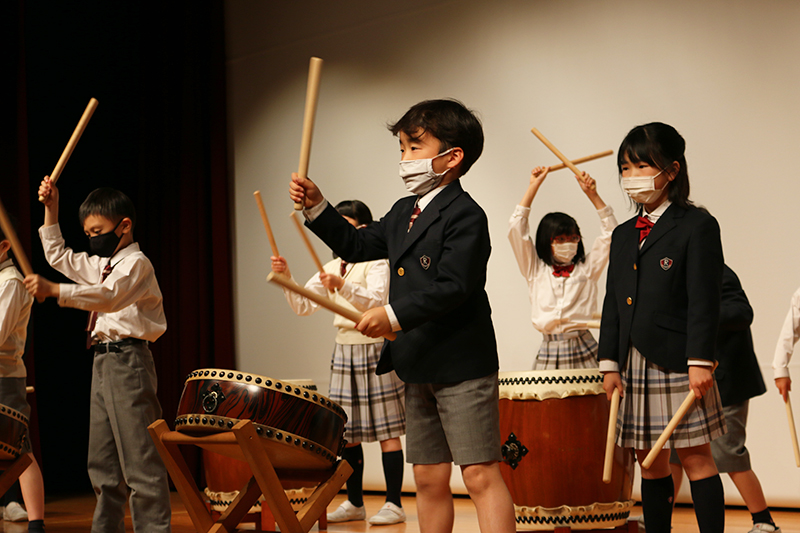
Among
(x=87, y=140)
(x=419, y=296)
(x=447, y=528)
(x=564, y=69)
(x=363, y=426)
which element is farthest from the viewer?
(x=87, y=140)

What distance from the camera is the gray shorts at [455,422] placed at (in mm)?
1758

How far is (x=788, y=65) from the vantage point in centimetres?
361

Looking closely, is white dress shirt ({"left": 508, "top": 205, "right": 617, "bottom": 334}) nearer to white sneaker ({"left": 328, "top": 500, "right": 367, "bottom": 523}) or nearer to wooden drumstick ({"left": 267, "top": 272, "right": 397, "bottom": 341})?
white sneaker ({"left": 328, "top": 500, "right": 367, "bottom": 523})

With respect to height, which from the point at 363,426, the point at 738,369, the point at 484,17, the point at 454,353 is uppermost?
the point at 484,17

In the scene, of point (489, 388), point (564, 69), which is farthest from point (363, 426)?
point (564, 69)

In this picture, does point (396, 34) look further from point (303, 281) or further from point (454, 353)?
point (454, 353)

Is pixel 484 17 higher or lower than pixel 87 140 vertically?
higher

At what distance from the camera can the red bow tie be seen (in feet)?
12.1

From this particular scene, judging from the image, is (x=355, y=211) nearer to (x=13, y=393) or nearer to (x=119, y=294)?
(x=119, y=294)

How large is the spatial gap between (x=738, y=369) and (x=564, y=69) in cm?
194

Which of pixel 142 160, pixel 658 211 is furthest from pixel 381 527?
pixel 142 160

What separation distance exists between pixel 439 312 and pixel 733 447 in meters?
1.75

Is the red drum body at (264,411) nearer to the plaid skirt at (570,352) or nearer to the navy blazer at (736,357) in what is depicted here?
the navy blazer at (736,357)

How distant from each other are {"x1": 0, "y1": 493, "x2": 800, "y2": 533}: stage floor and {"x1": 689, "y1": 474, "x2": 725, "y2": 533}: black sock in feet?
3.73
